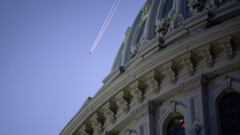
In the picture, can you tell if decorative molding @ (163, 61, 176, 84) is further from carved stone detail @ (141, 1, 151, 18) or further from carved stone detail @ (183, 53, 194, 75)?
carved stone detail @ (141, 1, 151, 18)

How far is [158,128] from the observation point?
195 ft

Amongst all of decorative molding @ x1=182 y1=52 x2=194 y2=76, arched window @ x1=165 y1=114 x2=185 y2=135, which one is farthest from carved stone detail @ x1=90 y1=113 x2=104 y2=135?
decorative molding @ x1=182 y1=52 x2=194 y2=76

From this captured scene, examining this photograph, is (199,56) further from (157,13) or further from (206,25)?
(157,13)

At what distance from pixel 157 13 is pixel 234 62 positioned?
1267 cm

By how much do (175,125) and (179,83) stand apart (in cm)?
195

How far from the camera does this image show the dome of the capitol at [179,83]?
57.1 m

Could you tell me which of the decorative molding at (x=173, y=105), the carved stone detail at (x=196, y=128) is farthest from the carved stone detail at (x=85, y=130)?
the carved stone detail at (x=196, y=128)

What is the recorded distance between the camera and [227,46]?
57.2 m

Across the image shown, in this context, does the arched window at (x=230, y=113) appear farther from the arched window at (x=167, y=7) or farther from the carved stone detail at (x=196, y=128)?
the arched window at (x=167, y=7)

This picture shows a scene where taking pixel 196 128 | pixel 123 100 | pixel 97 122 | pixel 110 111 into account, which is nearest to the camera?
pixel 196 128

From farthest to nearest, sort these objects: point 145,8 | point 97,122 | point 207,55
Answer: point 145,8
point 97,122
point 207,55

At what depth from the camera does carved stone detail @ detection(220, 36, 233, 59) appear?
5700 cm

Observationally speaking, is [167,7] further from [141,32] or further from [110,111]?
[110,111]

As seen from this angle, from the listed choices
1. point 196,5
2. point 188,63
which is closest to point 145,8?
point 196,5
